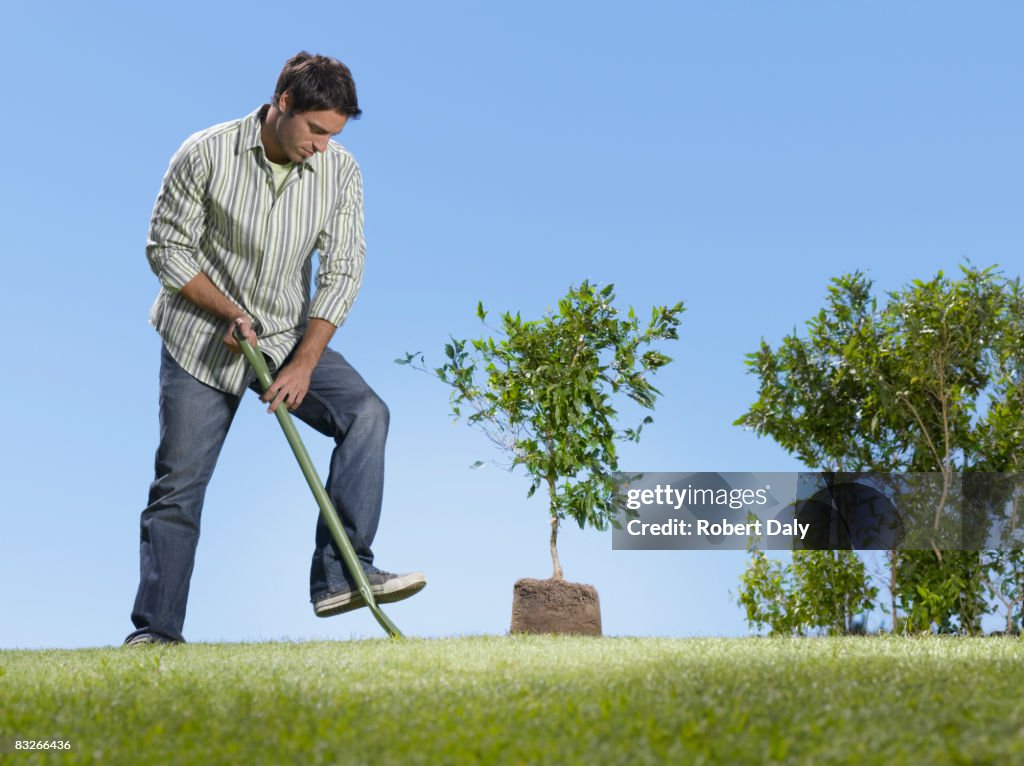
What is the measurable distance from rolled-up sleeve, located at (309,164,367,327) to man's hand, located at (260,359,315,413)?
0.76ft

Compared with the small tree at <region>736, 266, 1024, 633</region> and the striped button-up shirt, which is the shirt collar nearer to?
the striped button-up shirt

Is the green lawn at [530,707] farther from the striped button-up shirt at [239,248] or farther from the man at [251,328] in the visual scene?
the striped button-up shirt at [239,248]

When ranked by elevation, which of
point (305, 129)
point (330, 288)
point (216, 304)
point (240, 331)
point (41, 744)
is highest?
point (305, 129)

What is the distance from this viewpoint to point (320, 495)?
12.8 ft

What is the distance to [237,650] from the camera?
11.3ft

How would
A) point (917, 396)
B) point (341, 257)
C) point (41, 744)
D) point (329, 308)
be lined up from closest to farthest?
point (41, 744) < point (329, 308) < point (341, 257) < point (917, 396)

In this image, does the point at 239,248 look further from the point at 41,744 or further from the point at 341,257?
the point at 41,744

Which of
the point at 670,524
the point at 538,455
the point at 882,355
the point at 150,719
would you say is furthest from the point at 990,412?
the point at 150,719

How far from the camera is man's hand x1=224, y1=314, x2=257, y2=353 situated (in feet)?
12.8

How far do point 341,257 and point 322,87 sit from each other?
2.38 feet

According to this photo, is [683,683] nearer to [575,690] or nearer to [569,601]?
[575,690]

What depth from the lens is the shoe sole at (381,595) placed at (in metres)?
3.86

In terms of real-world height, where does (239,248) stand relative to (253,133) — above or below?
below

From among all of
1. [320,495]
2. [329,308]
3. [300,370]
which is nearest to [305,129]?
[329,308]
